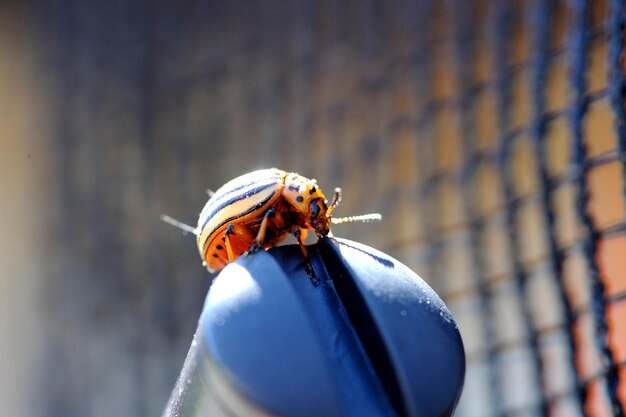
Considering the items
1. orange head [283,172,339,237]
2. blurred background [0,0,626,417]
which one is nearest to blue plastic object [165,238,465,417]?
orange head [283,172,339,237]

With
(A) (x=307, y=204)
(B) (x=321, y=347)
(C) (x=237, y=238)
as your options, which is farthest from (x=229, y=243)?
(B) (x=321, y=347)

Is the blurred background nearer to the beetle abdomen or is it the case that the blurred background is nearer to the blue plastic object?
the beetle abdomen

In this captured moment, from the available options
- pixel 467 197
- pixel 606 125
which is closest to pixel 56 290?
pixel 467 197

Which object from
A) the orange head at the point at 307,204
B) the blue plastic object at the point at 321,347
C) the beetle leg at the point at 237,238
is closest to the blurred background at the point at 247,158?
the orange head at the point at 307,204

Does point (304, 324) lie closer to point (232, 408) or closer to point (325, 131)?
point (232, 408)

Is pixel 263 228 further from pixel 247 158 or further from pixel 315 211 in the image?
pixel 247 158

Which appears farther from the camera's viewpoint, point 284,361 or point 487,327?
point 487,327
